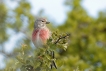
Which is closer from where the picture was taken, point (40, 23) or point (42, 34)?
point (42, 34)

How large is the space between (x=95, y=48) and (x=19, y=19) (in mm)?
2509

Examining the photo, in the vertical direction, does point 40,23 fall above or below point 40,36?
above

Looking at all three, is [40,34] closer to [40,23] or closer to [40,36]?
[40,36]

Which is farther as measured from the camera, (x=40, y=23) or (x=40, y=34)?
(x=40, y=23)

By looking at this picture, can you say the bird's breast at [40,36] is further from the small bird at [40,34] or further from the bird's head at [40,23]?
the bird's head at [40,23]

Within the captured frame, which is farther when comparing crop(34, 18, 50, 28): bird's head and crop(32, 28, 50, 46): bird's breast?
crop(34, 18, 50, 28): bird's head

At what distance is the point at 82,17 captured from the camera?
18.2 m

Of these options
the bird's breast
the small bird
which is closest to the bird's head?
the small bird

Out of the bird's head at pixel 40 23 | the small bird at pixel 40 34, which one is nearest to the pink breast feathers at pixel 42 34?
the small bird at pixel 40 34

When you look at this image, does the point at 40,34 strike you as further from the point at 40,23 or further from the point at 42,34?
the point at 40,23

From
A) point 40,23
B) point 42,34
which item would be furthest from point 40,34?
point 40,23

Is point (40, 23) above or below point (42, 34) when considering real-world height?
above

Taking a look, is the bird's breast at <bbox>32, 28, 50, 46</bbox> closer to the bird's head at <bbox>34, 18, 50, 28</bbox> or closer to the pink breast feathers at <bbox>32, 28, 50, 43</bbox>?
the pink breast feathers at <bbox>32, 28, 50, 43</bbox>

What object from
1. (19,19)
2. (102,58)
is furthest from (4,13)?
(102,58)
